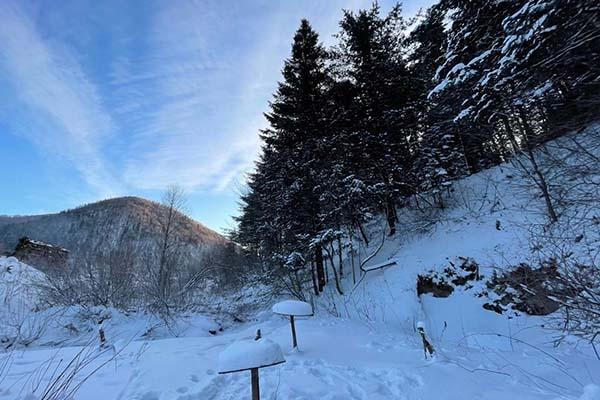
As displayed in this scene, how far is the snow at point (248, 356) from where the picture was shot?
1913mm

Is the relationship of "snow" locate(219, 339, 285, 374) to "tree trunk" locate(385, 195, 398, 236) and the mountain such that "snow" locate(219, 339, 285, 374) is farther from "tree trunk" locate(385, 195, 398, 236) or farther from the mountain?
the mountain

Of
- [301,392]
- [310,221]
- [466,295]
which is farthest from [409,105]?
[301,392]

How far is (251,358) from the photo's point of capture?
6.42 ft

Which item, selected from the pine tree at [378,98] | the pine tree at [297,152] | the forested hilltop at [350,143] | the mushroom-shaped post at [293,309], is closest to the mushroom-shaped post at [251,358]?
the mushroom-shaped post at [293,309]

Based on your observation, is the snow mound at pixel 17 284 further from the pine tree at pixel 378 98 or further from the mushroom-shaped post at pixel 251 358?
the pine tree at pixel 378 98

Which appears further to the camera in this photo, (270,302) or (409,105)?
(270,302)

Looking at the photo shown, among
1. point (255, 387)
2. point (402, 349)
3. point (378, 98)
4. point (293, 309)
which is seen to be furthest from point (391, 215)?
point (255, 387)

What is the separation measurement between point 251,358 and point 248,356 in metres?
0.03

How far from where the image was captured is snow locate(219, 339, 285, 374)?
75.3 inches

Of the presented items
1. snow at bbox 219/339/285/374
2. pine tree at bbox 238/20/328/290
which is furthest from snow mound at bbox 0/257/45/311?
snow at bbox 219/339/285/374

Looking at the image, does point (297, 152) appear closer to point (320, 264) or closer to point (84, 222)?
point (320, 264)

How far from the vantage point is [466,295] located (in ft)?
18.0

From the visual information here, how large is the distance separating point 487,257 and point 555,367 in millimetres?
3377

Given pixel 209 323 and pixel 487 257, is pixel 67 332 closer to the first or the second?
pixel 209 323
